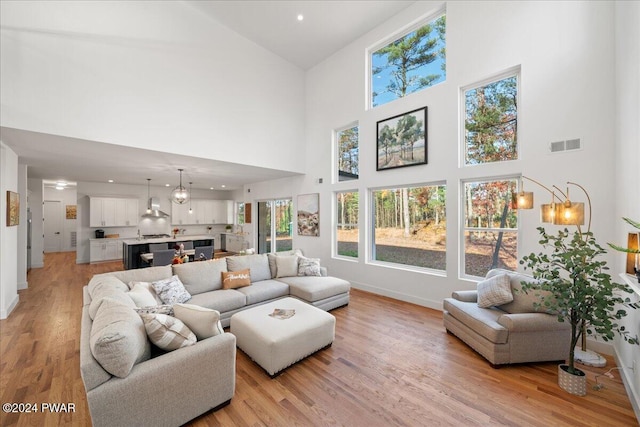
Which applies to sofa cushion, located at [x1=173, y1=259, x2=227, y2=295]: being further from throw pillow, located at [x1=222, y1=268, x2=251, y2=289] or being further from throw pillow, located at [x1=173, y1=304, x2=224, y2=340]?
throw pillow, located at [x1=173, y1=304, x2=224, y2=340]

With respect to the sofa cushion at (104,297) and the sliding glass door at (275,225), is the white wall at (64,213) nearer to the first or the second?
the sliding glass door at (275,225)

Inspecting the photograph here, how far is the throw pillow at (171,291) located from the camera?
3092mm

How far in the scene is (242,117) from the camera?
5297 millimetres

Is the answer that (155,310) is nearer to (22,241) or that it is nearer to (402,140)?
(402,140)

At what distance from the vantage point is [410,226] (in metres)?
4.73

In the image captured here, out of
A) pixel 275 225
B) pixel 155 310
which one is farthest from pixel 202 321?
pixel 275 225

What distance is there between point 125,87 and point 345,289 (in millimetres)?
4756

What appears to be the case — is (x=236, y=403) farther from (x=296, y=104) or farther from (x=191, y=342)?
(x=296, y=104)

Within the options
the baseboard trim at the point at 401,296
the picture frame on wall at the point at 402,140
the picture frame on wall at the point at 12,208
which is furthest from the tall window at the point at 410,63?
the picture frame on wall at the point at 12,208

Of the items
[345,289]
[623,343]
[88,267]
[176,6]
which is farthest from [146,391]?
[88,267]

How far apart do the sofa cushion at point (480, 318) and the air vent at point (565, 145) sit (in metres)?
2.18

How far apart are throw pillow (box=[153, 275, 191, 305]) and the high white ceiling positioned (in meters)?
2.35

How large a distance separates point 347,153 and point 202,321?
182 inches

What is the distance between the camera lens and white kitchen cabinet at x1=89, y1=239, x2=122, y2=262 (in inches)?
311
